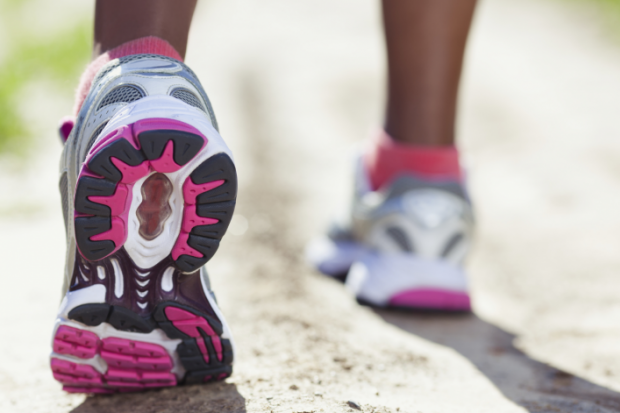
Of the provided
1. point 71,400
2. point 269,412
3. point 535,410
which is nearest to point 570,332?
point 535,410

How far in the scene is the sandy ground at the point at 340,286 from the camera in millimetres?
910

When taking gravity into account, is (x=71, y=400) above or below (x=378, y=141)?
below

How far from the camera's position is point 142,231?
2.56ft

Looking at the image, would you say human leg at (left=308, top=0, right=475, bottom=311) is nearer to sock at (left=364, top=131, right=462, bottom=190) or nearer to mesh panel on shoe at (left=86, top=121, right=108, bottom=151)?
sock at (left=364, top=131, right=462, bottom=190)

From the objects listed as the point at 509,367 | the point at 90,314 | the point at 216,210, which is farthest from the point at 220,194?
the point at 509,367

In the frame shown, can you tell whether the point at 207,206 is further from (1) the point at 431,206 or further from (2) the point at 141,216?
(1) the point at 431,206

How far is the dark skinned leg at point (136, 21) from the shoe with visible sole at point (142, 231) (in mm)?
56

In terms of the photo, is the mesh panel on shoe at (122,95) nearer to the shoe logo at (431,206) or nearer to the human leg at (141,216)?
the human leg at (141,216)

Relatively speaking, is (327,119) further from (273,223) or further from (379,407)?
(379,407)

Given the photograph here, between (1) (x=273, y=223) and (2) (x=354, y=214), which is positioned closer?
(2) (x=354, y=214)

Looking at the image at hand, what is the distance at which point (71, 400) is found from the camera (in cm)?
86

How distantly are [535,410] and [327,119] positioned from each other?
2.83 meters

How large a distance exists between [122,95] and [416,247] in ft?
2.69

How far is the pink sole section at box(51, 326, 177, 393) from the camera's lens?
80 centimetres
